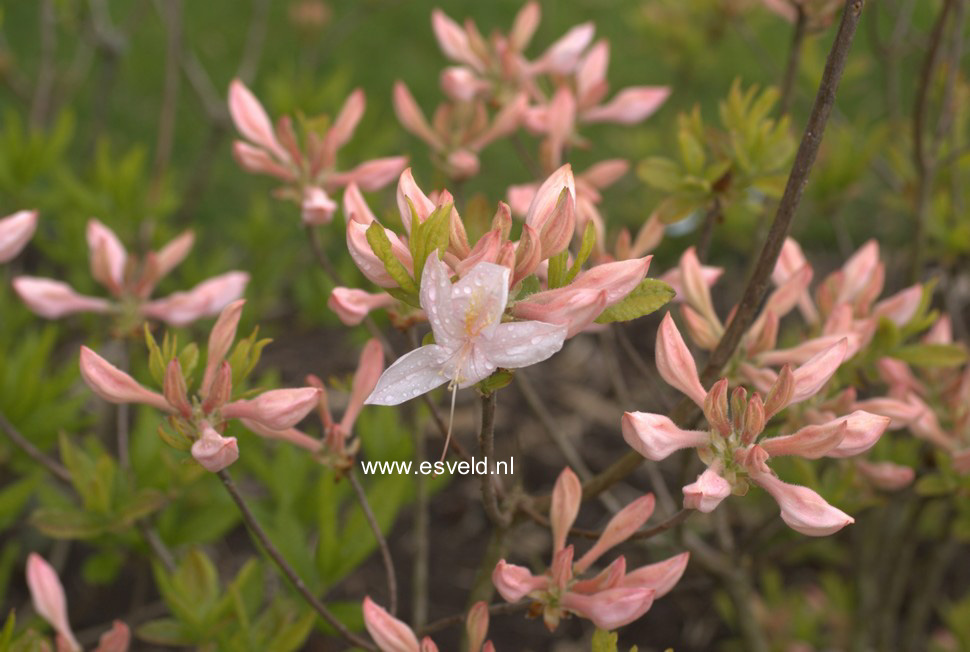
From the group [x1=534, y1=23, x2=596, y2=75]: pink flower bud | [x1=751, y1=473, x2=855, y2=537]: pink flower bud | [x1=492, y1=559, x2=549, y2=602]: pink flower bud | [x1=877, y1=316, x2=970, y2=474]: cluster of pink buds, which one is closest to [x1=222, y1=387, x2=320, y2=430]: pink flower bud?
[x1=492, y1=559, x2=549, y2=602]: pink flower bud

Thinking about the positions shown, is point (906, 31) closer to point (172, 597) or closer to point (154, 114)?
point (172, 597)

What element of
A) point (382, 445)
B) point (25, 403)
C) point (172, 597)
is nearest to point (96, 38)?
point (25, 403)

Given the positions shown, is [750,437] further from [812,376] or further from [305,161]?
[305,161]

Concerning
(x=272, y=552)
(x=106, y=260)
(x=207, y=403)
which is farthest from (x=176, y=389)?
(x=106, y=260)

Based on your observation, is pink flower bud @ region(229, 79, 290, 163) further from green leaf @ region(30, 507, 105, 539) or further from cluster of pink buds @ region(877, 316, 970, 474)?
cluster of pink buds @ region(877, 316, 970, 474)

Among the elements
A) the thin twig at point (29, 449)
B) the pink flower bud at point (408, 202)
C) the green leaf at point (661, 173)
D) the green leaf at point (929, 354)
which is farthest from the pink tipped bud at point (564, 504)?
the thin twig at point (29, 449)
